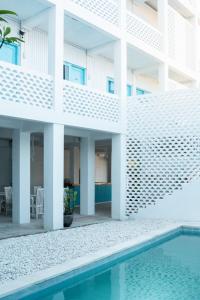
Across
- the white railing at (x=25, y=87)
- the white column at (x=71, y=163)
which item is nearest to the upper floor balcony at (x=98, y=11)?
the white railing at (x=25, y=87)

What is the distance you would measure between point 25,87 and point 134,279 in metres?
4.85

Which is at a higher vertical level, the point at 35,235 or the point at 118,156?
the point at 118,156

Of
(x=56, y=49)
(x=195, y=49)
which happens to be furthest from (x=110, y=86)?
(x=195, y=49)

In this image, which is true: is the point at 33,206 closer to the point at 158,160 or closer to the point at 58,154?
the point at 58,154

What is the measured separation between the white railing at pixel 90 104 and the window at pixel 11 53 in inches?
68.2

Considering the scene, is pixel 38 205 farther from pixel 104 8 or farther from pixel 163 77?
pixel 163 77

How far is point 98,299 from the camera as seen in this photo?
4.64m

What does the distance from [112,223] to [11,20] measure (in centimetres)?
632

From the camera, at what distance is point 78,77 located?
11758 millimetres

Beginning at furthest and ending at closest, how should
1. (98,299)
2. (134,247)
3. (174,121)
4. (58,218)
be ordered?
(174,121) < (58,218) < (134,247) < (98,299)

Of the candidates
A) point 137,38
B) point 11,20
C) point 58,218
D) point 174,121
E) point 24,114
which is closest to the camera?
point 24,114

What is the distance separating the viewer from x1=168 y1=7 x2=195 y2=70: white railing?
14.0 m

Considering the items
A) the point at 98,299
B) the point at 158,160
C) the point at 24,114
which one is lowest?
the point at 98,299

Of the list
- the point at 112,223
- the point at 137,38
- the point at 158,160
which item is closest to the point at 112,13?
the point at 137,38
